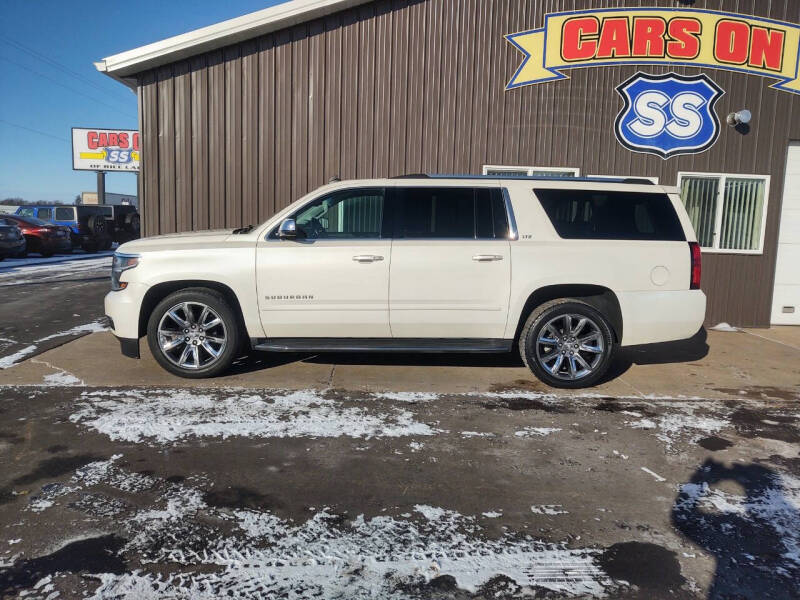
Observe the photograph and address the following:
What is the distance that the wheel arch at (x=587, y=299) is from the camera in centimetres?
565

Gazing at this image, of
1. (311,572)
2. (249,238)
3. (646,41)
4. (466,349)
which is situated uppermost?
(646,41)

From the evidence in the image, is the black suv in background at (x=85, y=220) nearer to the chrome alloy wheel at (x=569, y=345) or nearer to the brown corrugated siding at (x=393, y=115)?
the brown corrugated siding at (x=393, y=115)

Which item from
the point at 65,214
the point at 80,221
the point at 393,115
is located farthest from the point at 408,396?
the point at 65,214

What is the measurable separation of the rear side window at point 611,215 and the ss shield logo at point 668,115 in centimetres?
391

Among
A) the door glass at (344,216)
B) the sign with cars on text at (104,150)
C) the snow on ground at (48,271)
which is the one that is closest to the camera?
the door glass at (344,216)

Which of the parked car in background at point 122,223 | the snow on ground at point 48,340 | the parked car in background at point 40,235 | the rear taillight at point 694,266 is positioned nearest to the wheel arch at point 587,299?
the rear taillight at point 694,266

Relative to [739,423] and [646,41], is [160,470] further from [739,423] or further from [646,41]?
[646,41]

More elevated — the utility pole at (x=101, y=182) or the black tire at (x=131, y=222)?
the utility pole at (x=101, y=182)

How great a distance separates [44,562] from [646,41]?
964cm

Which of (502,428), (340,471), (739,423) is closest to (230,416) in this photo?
(340,471)

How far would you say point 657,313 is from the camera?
5.61 meters

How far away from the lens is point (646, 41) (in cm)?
902

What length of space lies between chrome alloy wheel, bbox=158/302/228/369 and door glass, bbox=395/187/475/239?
191 centimetres

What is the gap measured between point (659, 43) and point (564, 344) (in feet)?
19.4
